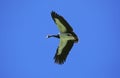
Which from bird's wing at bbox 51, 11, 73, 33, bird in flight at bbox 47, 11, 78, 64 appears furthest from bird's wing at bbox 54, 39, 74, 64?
bird's wing at bbox 51, 11, 73, 33

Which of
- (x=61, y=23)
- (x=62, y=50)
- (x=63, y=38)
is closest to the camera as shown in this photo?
(x=61, y=23)

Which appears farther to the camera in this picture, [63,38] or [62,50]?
[62,50]

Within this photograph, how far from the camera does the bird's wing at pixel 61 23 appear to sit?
42906 millimetres

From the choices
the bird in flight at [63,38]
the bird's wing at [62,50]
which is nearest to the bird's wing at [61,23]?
the bird in flight at [63,38]

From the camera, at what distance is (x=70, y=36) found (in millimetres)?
43406

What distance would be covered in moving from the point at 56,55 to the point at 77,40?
2712 mm

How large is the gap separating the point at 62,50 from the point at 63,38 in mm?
1038

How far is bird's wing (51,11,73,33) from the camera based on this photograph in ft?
141

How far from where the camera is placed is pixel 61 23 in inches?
1697

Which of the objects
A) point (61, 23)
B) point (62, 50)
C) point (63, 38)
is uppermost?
point (61, 23)

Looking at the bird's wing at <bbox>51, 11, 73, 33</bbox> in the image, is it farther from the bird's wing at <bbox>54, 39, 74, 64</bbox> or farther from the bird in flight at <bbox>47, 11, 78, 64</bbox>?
the bird's wing at <bbox>54, 39, 74, 64</bbox>

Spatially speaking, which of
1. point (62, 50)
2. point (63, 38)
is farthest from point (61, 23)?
point (62, 50)

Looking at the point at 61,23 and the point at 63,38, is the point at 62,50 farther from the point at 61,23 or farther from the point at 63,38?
the point at 61,23

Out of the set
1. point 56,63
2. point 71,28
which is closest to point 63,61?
point 56,63
